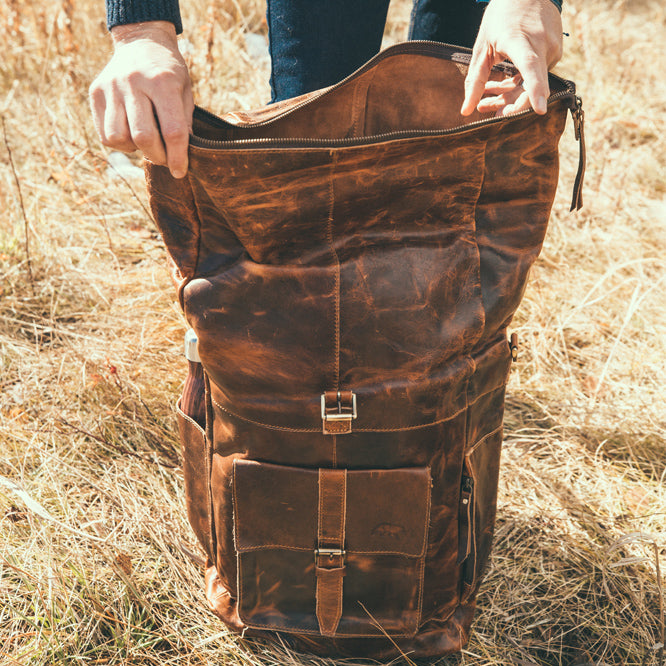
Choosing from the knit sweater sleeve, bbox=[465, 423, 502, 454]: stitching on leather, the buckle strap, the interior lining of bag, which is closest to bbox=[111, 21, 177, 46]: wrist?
the knit sweater sleeve

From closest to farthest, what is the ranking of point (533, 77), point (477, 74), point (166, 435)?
1. point (533, 77)
2. point (477, 74)
3. point (166, 435)

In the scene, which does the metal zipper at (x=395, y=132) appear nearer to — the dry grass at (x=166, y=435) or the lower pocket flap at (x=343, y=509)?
the lower pocket flap at (x=343, y=509)

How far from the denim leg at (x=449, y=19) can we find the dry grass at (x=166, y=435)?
0.96 metres

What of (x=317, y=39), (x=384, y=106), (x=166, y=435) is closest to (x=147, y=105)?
(x=384, y=106)

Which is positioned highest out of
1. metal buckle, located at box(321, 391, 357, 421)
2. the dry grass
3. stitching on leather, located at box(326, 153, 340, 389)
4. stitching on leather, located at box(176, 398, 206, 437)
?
stitching on leather, located at box(326, 153, 340, 389)

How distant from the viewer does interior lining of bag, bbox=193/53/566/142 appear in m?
1.18

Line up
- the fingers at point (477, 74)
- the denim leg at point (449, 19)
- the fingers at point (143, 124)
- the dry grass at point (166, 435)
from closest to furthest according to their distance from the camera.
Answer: the fingers at point (143, 124) < the fingers at point (477, 74) < the dry grass at point (166, 435) < the denim leg at point (449, 19)

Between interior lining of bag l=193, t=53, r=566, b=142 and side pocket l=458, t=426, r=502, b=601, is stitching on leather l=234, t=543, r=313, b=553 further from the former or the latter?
interior lining of bag l=193, t=53, r=566, b=142

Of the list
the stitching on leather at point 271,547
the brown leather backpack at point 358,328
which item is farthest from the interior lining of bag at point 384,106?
the stitching on leather at point 271,547

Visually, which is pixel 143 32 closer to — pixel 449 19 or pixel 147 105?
pixel 147 105

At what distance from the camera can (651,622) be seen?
138 centimetres

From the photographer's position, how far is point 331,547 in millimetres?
1152

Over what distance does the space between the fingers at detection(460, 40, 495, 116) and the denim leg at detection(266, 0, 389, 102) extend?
421mm

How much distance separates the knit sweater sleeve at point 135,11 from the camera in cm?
96
